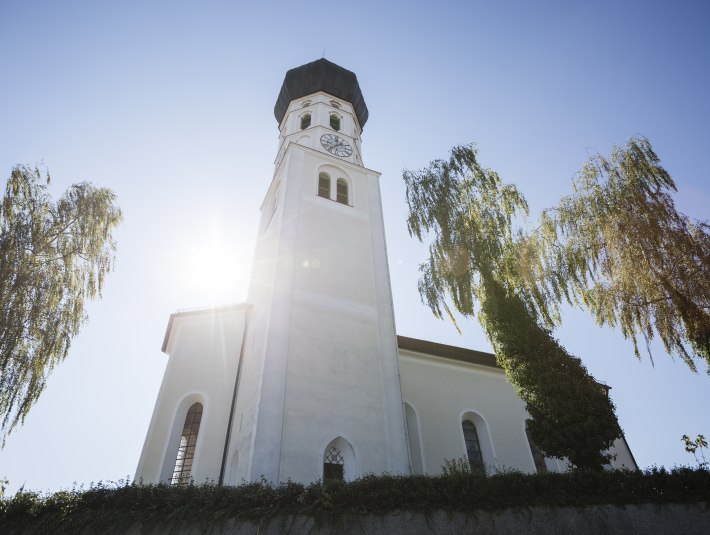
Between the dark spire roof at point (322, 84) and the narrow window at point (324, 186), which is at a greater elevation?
the dark spire roof at point (322, 84)

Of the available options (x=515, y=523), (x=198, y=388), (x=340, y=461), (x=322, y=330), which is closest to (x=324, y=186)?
(x=322, y=330)

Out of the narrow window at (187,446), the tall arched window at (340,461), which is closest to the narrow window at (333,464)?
the tall arched window at (340,461)

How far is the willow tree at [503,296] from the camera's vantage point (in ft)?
34.7

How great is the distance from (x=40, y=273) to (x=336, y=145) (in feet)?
46.2

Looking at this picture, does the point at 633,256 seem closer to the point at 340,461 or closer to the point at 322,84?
the point at 340,461

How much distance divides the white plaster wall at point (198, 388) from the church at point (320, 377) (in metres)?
0.04

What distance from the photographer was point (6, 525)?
8086 mm

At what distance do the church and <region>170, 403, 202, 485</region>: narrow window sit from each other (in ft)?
0.13

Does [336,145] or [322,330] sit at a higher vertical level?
[336,145]

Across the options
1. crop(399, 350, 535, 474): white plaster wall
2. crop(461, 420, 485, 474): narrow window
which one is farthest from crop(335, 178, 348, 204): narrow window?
crop(461, 420, 485, 474): narrow window

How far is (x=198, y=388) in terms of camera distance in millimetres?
14320

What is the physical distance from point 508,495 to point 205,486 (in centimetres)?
558

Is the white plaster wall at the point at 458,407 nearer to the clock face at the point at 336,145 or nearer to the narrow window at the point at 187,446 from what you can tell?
the narrow window at the point at 187,446

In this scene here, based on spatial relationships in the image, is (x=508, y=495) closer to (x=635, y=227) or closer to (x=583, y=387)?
(x=583, y=387)
